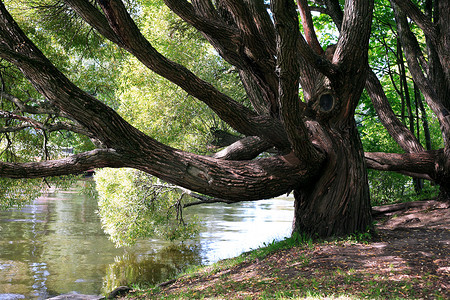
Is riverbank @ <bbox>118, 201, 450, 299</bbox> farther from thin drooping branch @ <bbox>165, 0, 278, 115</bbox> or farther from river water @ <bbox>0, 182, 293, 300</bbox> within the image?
river water @ <bbox>0, 182, 293, 300</bbox>

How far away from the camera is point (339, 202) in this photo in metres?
7.58

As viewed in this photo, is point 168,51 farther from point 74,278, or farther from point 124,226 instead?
point 74,278

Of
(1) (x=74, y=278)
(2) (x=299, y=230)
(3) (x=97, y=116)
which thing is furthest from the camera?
(1) (x=74, y=278)

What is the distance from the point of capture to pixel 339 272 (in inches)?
225

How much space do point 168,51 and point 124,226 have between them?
6313 millimetres

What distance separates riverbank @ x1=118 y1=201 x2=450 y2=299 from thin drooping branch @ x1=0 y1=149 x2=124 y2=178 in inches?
91.9

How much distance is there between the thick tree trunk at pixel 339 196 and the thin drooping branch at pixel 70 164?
3.58m

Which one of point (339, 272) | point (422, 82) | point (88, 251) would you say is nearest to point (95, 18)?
point (339, 272)

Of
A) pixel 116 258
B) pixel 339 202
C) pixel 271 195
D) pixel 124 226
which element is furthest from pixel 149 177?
pixel 339 202

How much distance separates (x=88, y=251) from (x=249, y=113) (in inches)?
415

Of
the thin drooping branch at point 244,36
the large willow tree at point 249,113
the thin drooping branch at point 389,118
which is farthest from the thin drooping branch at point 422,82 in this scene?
the thin drooping branch at point 244,36

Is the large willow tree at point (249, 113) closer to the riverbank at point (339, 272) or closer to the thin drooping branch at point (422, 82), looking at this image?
the riverbank at point (339, 272)

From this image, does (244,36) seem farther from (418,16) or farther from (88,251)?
(88,251)

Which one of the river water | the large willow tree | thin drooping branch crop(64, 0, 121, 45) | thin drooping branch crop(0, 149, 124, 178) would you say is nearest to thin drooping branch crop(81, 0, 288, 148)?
the large willow tree
